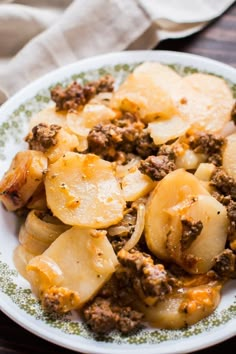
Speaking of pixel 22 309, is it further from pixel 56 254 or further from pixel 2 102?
pixel 2 102

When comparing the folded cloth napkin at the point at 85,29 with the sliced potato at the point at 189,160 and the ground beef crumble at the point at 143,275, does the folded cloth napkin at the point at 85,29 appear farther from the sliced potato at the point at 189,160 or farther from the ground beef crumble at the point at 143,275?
the ground beef crumble at the point at 143,275

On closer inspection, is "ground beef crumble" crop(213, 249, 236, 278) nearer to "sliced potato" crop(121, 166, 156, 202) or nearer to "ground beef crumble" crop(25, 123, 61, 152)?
"sliced potato" crop(121, 166, 156, 202)

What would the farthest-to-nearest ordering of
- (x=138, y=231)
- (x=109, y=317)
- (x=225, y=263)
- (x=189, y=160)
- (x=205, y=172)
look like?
(x=189, y=160) → (x=205, y=172) → (x=138, y=231) → (x=225, y=263) → (x=109, y=317)

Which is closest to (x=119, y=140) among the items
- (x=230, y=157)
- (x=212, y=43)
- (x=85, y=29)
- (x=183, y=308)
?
(x=230, y=157)

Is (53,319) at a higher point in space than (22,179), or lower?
lower

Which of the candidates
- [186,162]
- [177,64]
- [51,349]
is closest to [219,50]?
[177,64]

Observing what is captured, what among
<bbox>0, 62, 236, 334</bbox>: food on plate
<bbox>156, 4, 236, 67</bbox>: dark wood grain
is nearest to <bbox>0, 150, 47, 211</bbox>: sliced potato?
<bbox>0, 62, 236, 334</bbox>: food on plate

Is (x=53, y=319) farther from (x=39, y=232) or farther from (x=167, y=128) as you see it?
(x=167, y=128)

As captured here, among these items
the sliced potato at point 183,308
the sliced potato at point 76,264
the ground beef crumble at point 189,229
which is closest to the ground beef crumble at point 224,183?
the ground beef crumble at point 189,229
